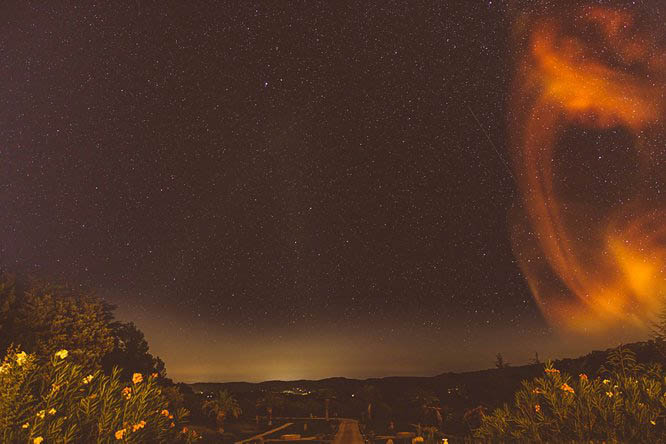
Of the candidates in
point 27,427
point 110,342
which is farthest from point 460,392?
point 27,427

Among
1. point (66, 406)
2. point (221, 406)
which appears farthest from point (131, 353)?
point (66, 406)

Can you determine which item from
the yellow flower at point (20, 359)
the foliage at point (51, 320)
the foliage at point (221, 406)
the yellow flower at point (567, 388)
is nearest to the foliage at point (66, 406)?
the yellow flower at point (20, 359)

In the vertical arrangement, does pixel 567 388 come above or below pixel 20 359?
below

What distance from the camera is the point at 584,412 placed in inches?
361

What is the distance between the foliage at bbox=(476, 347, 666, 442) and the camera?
8789 millimetres

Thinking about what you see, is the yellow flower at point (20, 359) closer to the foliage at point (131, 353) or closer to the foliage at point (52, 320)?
the foliage at point (52, 320)

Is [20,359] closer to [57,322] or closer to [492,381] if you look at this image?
[57,322]

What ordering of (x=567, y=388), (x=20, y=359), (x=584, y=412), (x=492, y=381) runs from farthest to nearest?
(x=492, y=381)
(x=567, y=388)
(x=584, y=412)
(x=20, y=359)

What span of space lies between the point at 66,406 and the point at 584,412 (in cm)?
834

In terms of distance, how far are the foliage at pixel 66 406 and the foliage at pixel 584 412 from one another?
249 inches

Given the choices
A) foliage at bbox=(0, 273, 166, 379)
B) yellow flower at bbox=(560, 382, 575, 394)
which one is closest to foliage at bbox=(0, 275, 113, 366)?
foliage at bbox=(0, 273, 166, 379)

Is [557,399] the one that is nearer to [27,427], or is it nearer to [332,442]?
[27,427]

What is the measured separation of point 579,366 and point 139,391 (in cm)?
6937

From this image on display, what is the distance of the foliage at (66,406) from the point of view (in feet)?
21.5
